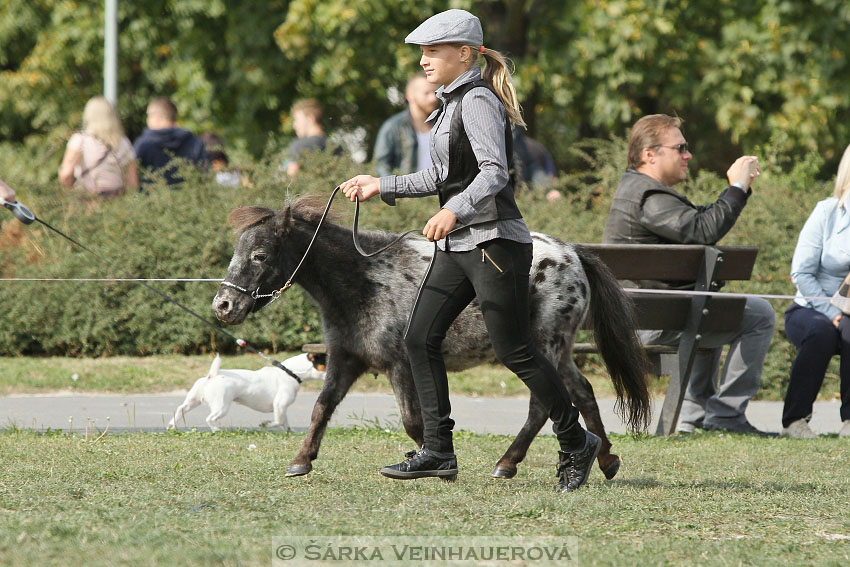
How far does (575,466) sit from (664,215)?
292 centimetres

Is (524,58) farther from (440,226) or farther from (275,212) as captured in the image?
(440,226)

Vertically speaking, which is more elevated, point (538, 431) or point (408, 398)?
point (408, 398)

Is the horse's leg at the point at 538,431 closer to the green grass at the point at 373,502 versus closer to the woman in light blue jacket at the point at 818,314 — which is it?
the green grass at the point at 373,502

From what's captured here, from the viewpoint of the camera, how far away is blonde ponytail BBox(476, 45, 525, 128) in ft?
17.2

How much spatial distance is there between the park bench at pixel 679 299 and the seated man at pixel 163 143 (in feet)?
16.8

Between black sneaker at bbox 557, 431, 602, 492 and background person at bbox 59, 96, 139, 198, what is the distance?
24.0 ft

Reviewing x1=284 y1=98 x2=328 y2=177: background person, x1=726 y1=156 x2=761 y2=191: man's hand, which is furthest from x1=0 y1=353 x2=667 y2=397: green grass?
x1=726 y1=156 x2=761 y2=191: man's hand

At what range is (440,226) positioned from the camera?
488 centimetres

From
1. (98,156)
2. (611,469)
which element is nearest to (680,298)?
(611,469)

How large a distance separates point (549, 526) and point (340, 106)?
604 inches

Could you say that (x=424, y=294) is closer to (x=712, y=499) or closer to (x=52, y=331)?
(x=712, y=499)

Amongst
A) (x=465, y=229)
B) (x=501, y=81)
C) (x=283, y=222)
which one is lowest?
(x=283, y=222)

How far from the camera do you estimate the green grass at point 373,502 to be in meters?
4.10

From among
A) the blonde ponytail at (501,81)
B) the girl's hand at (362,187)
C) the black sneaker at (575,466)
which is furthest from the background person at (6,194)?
the black sneaker at (575,466)
